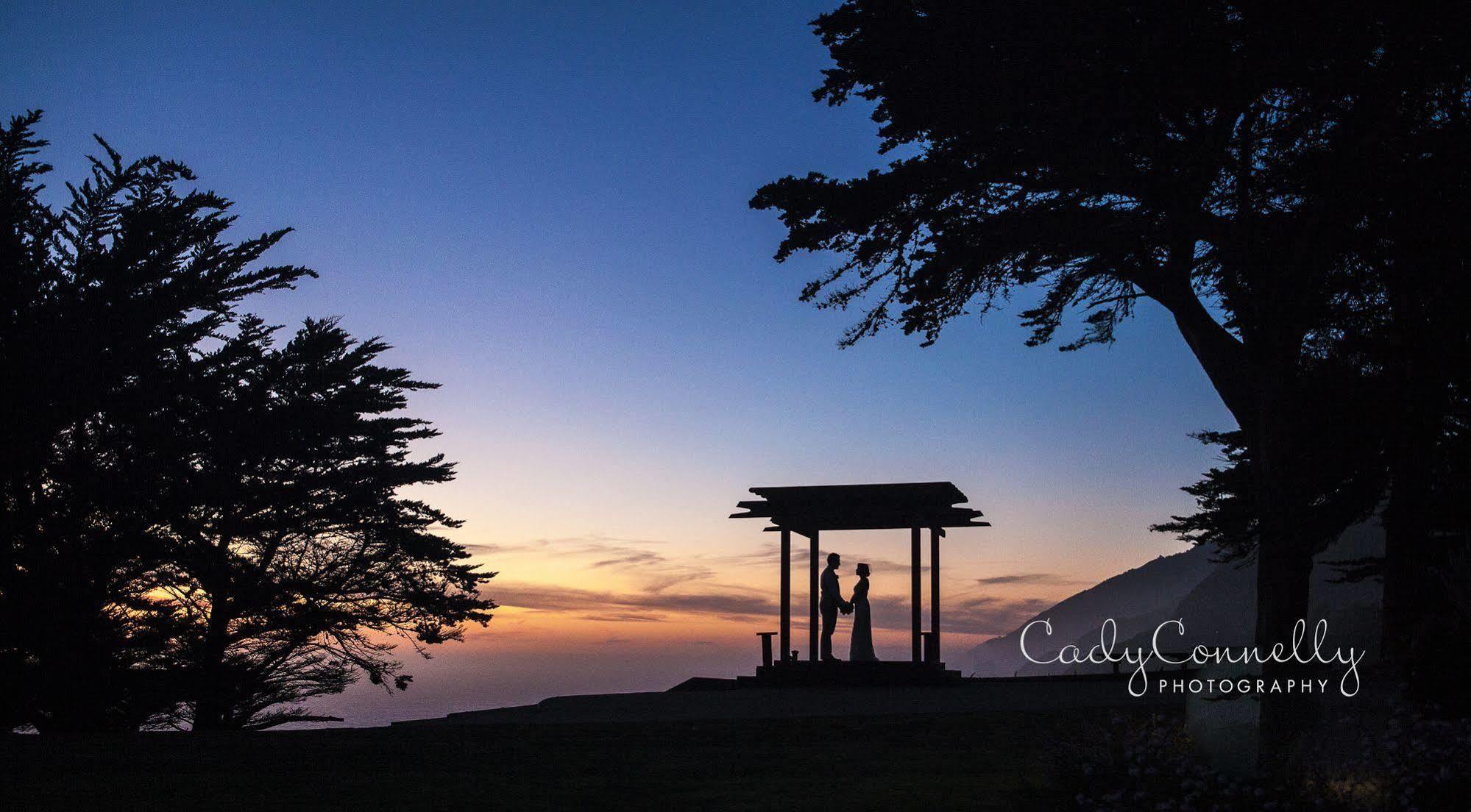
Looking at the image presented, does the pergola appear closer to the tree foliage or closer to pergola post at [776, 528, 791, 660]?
pergola post at [776, 528, 791, 660]

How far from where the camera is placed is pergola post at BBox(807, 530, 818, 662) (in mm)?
23797

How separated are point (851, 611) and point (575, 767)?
13.7 meters

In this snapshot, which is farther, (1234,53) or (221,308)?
(221,308)

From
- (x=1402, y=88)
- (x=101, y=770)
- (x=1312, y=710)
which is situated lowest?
(x=101, y=770)

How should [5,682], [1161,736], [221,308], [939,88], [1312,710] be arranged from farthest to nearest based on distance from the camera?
[221,308]
[5,682]
[939,88]
[1312,710]
[1161,736]

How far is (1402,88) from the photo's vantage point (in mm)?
12031

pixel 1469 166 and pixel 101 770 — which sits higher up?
pixel 1469 166

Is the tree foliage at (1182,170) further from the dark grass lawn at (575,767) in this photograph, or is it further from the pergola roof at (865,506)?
the pergola roof at (865,506)

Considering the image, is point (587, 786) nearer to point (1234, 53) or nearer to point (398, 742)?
point (398, 742)

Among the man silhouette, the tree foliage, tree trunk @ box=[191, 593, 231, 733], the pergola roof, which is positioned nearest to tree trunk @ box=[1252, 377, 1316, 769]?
the tree foliage

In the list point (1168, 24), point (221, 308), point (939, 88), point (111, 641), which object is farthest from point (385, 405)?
point (1168, 24)

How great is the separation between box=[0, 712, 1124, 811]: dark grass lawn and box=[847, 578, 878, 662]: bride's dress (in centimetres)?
900

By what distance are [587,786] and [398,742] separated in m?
4.16

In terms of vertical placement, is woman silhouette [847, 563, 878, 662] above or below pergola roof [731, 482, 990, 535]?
below
